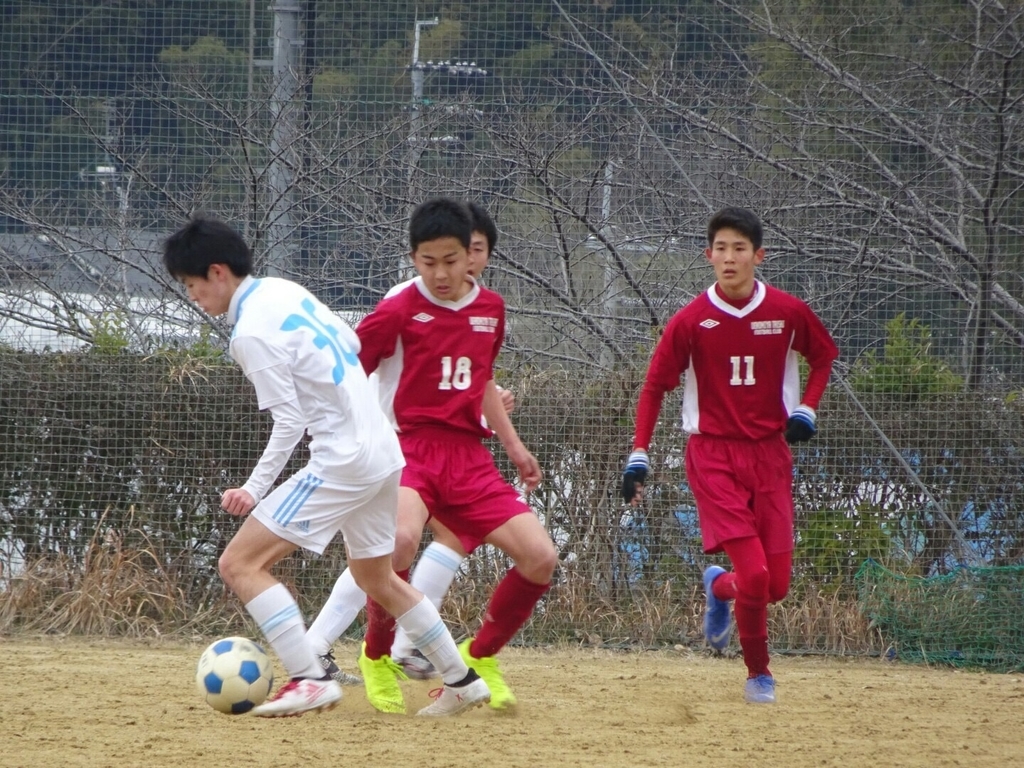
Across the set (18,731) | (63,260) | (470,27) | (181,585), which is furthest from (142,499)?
(470,27)

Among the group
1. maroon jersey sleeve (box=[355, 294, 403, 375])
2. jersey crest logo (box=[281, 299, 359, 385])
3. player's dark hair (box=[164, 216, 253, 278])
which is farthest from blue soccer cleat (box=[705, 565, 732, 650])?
player's dark hair (box=[164, 216, 253, 278])

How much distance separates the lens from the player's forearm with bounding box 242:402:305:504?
3.85m

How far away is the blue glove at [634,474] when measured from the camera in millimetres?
5199

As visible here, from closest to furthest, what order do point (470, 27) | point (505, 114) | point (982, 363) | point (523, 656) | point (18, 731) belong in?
point (18, 731) < point (523, 656) < point (982, 363) < point (505, 114) < point (470, 27)

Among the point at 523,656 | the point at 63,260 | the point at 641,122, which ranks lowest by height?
the point at 523,656

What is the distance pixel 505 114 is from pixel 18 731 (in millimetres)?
4823

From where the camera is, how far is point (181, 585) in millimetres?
7188

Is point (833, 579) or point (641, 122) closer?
point (833, 579)

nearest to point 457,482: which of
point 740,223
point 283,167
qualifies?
point 740,223

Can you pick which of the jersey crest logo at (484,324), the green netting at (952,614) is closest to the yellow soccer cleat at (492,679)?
the jersey crest logo at (484,324)

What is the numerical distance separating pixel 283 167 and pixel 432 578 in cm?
358

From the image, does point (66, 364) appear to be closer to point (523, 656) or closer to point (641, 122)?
point (523, 656)

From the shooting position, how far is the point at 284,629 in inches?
163

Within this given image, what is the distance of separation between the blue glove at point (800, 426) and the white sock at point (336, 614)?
6.32 feet
